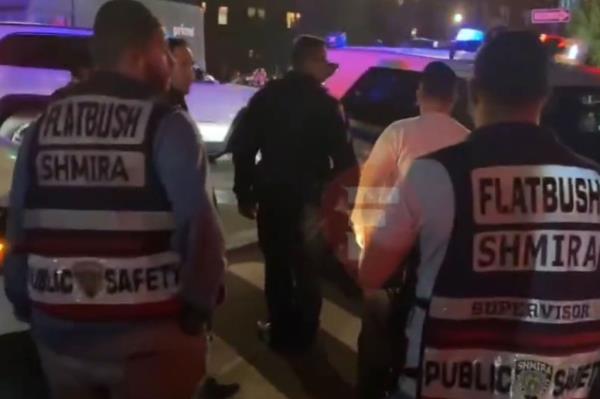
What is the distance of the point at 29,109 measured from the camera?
1308 cm

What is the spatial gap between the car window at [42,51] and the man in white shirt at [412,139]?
8938 mm

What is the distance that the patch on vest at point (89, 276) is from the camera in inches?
113

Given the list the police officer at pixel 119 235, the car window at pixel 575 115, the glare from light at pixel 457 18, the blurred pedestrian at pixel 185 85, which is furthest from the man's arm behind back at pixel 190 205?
the glare from light at pixel 457 18

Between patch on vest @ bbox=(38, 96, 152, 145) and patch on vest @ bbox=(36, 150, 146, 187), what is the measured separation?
31mm

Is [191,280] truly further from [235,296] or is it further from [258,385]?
[235,296]

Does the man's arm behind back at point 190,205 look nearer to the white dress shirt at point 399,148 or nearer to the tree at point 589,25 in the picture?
the white dress shirt at point 399,148

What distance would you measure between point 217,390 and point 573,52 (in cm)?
928

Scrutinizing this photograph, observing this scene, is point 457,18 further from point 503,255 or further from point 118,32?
point 503,255

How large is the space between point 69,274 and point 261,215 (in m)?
3.49

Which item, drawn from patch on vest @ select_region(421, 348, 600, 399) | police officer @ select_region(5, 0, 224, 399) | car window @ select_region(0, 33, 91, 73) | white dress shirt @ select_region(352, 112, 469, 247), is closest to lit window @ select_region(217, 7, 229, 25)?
car window @ select_region(0, 33, 91, 73)

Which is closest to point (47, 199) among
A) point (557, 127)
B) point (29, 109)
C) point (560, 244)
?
point (560, 244)

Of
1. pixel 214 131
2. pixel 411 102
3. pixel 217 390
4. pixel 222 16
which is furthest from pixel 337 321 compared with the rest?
pixel 222 16

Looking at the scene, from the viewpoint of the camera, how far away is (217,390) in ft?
18.8

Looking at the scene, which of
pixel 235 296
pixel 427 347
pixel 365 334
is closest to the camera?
pixel 427 347
